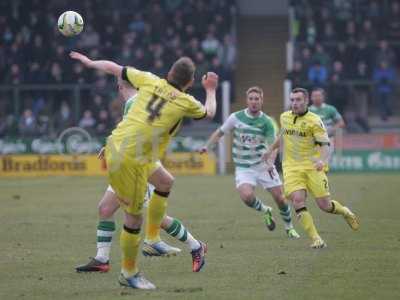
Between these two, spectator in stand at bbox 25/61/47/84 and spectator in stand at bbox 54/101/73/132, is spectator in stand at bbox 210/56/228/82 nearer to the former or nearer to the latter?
spectator in stand at bbox 54/101/73/132

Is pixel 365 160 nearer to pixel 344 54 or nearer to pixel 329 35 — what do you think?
pixel 344 54

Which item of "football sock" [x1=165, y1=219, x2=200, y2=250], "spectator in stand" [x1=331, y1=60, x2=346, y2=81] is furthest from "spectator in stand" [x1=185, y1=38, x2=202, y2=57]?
"football sock" [x1=165, y1=219, x2=200, y2=250]

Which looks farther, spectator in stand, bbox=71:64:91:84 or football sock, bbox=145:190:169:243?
spectator in stand, bbox=71:64:91:84

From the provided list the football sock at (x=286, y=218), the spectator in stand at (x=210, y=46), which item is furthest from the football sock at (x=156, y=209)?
the spectator in stand at (x=210, y=46)

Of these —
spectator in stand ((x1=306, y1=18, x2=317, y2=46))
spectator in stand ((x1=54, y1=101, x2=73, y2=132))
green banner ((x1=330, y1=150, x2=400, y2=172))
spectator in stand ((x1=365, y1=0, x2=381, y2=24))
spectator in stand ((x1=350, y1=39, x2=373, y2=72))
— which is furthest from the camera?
spectator in stand ((x1=365, y1=0, x2=381, y2=24))

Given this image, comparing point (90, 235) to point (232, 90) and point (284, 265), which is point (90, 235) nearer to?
point (284, 265)

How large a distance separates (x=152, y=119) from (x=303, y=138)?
4755 mm

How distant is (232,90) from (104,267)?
20.9 metres

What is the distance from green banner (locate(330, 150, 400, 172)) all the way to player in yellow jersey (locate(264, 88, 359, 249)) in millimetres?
16002

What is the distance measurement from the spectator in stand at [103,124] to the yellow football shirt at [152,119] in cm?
2104

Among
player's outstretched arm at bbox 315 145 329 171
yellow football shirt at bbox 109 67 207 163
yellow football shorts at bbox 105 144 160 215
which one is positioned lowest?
player's outstretched arm at bbox 315 145 329 171

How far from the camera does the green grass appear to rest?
9.62m

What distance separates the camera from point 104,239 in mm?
11133

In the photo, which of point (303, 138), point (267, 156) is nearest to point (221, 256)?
point (303, 138)
